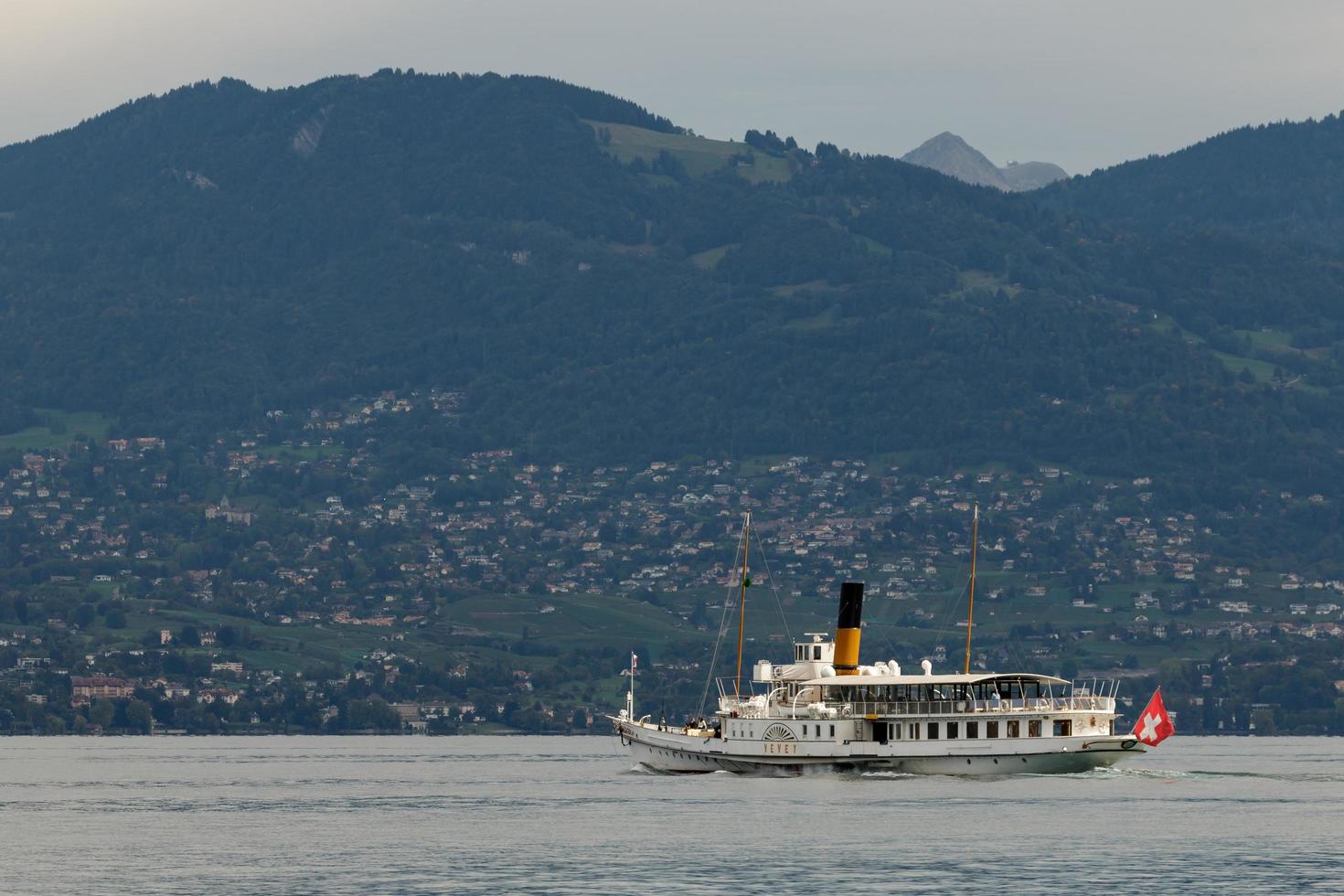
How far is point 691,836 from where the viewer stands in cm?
11569

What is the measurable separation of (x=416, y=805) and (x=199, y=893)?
45.9 metres

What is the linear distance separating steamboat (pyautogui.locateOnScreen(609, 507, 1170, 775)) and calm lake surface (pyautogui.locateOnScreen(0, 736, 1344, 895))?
1.48 metres

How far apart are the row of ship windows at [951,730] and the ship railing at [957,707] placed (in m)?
0.72

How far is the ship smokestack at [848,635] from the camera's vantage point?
15375 centimetres

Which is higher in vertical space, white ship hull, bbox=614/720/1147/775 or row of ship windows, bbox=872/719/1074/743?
row of ship windows, bbox=872/719/1074/743

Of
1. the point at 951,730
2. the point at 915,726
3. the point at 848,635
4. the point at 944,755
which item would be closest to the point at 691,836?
the point at 915,726

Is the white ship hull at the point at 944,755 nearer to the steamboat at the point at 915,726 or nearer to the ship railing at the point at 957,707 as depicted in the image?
the steamboat at the point at 915,726

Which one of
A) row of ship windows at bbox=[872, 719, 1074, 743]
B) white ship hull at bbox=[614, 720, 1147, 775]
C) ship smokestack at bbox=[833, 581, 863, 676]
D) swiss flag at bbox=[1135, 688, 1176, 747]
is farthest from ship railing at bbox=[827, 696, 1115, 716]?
ship smokestack at bbox=[833, 581, 863, 676]

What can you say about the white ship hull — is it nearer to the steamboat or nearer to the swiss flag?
the steamboat

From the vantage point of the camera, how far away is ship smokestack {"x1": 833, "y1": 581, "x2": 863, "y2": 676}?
6053 inches

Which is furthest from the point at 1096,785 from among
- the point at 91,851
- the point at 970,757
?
the point at 91,851

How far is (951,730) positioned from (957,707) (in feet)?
6.87

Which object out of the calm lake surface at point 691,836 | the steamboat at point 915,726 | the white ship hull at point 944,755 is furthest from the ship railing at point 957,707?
the calm lake surface at point 691,836

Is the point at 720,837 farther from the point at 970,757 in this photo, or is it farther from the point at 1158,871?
the point at 970,757
